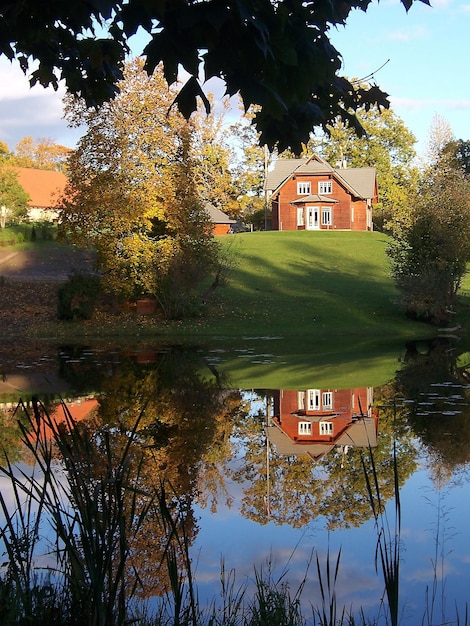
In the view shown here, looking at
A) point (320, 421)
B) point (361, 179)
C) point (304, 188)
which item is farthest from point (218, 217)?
point (320, 421)

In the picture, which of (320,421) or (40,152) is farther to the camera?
(40,152)

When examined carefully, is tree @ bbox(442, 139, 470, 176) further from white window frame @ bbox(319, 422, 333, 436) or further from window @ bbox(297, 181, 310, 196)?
white window frame @ bbox(319, 422, 333, 436)

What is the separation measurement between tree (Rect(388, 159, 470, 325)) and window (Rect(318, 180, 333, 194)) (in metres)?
32.7

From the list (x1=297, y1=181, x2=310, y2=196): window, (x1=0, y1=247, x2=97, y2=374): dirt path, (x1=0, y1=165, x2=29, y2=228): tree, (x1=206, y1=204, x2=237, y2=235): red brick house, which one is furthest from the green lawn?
(x1=206, y1=204, x2=237, y2=235): red brick house

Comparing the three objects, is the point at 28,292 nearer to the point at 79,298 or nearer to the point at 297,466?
the point at 79,298

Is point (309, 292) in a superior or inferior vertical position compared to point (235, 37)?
inferior

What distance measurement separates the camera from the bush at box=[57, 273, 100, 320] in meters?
27.1

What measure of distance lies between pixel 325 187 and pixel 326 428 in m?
53.2

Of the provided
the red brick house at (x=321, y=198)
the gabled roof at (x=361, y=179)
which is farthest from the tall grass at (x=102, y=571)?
the gabled roof at (x=361, y=179)

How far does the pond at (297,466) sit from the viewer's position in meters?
5.36

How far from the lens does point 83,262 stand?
4025 cm

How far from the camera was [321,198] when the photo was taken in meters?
61.2

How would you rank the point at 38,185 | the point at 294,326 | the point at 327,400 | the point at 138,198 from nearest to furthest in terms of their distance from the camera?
the point at 327,400 → the point at 138,198 → the point at 294,326 → the point at 38,185

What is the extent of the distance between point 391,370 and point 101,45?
1283cm
